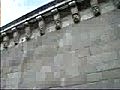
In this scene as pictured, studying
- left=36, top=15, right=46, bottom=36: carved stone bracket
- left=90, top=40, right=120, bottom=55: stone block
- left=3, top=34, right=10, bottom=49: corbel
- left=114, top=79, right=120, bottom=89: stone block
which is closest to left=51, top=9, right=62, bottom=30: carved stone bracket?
left=36, top=15, right=46, bottom=36: carved stone bracket

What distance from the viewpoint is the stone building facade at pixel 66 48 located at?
848 centimetres

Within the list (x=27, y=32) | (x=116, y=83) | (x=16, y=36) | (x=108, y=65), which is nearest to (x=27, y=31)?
(x=27, y=32)

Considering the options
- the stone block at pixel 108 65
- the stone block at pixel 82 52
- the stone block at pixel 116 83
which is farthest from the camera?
the stone block at pixel 82 52

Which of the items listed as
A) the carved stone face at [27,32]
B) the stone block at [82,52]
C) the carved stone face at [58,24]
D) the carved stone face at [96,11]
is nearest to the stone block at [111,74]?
the stone block at [82,52]

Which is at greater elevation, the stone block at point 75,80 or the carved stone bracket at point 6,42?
the carved stone bracket at point 6,42

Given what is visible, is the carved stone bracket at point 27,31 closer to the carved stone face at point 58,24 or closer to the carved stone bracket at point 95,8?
the carved stone face at point 58,24

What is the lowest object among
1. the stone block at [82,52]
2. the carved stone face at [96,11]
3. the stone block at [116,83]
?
the stone block at [116,83]

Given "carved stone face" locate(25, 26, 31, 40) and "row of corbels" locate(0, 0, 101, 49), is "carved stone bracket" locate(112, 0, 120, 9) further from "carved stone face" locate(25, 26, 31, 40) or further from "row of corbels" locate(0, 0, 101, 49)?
"carved stone face" locate(25, 26, 31, 40)

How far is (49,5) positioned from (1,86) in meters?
3.20

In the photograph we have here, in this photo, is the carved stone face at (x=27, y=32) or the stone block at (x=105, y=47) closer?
the stone block at (x=105, y=47)

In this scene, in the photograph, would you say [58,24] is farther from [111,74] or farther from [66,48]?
[111,74]

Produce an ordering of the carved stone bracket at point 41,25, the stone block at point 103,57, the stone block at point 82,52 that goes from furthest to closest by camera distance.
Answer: the carved stone bracket at point 41,25 < the stone block at point 82,52 < the stone block at point 103,57

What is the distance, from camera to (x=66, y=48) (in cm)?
940

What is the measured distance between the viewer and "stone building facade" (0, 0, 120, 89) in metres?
8.48
